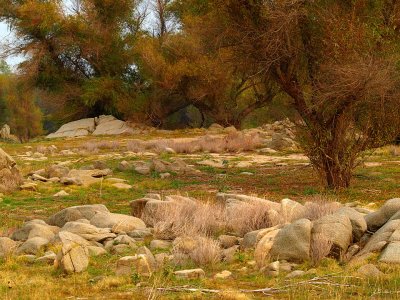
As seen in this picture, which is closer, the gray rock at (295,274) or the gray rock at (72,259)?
the gray rock at (295,274)

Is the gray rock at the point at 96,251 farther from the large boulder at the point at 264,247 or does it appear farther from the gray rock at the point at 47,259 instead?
the large boulder at the point at 264,247

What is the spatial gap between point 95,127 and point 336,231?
3644cm

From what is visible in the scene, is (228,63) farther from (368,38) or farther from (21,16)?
(21,16)

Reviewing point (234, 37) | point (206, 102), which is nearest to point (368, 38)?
point (234, 37)

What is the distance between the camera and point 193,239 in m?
8.61

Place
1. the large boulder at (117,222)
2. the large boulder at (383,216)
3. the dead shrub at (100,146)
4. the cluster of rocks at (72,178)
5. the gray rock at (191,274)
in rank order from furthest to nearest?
the dead shrub at (100,146), the cluster of rocks at (72,178), the large boulder at (117,222), the large boulder at (383,216), the gray rock at (191,274)

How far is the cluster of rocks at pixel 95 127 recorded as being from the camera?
41.6m

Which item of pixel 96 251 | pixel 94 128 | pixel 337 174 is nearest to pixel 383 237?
pixel 96 251

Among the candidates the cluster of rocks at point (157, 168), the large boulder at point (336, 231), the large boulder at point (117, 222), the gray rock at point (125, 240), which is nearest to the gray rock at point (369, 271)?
the large boulder at point (336, 231)

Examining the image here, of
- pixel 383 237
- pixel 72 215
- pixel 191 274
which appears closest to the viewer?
pixel 191 274

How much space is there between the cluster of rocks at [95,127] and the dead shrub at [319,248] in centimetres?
3321

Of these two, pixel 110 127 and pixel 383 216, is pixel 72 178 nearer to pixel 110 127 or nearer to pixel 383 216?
pixel 383 216

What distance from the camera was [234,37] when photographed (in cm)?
1697

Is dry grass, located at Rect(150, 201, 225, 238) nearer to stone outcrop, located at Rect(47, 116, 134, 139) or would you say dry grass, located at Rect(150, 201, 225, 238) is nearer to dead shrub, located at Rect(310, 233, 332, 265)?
dead shrub, located at Rect(310, 233, 332, 265)
